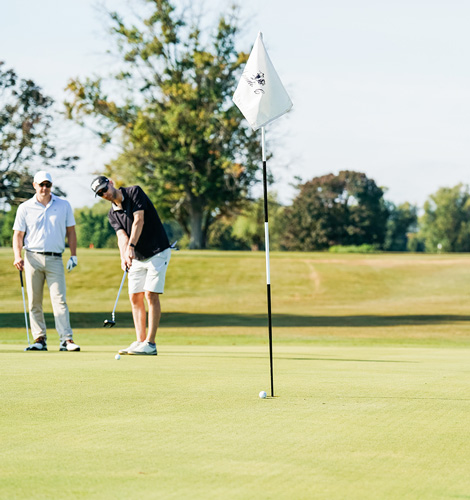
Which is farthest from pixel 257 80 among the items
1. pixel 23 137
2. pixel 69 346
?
pixel 23 137

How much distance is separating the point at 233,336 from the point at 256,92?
13.4 m

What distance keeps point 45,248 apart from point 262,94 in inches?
188

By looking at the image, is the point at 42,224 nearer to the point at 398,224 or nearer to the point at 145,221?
the point at 145,221

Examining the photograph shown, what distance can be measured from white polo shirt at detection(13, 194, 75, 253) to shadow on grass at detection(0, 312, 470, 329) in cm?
1244

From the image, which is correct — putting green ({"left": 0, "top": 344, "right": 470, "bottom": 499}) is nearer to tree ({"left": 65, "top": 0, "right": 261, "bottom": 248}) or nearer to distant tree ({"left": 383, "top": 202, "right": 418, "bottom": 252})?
tree ({"left": 65, "top": 0, "right": 261, "bottom": 248})

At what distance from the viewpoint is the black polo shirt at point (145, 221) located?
33.7 ft

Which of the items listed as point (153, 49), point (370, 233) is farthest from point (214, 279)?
point (370, 233)

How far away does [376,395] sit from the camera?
635 cm

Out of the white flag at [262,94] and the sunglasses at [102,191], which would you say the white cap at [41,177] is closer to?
the sunglasses at [102,191]

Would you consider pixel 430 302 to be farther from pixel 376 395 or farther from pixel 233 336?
pixel 376 395

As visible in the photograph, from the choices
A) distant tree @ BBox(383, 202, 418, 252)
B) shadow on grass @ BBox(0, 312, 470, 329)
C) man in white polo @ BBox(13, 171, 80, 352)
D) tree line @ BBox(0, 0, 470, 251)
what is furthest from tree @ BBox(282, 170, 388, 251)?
man in white polo @ BBox(13, 171, 80, 352)

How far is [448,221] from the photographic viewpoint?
413 feet

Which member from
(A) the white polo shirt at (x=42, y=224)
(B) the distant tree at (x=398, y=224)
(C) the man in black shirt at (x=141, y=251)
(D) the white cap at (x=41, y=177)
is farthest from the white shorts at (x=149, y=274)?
(B) the distant tree at (x=398, y=224)

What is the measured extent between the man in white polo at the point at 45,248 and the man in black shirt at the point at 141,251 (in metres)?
0.94
